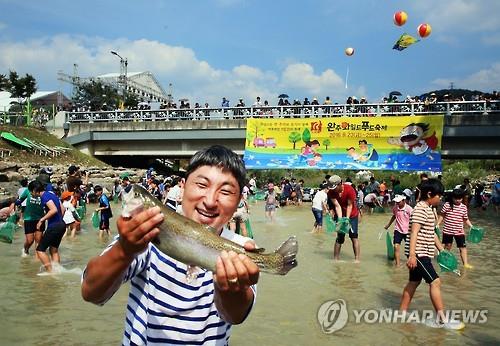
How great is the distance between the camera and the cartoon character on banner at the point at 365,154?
25.5 meters

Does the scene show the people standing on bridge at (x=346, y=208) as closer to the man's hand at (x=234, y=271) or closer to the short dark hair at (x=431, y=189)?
the short dark hair at (x=431, y=189)

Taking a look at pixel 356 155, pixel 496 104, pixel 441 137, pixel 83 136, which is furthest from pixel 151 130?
pixel 496 104

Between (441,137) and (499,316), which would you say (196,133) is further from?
(499,316)

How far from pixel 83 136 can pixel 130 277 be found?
32.6 metres

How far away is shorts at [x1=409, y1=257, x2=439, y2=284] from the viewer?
6281mm

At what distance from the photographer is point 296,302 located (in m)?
7.73

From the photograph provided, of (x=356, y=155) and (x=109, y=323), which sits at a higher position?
(x=356, y=155)

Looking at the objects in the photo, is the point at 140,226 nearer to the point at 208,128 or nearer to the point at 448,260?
the point at 448,260

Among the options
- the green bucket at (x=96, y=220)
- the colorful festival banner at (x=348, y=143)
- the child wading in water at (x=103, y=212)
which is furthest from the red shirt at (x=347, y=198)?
the colorful festival banner at (x=348, y=143)

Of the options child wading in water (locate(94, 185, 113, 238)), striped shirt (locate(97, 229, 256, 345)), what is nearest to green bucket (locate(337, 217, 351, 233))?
child wading in water (locate(94, 185, 113, 238))

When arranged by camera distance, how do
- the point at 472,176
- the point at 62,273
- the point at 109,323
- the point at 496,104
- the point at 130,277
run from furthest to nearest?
the point at 472,176, the point at 496,104, the point at 62,273, the point at 109,323, the point at 130,277

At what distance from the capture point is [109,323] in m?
6.59

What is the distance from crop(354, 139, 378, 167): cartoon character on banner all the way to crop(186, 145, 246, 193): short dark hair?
2405cm

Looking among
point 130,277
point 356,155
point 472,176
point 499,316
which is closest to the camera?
point 130,277
